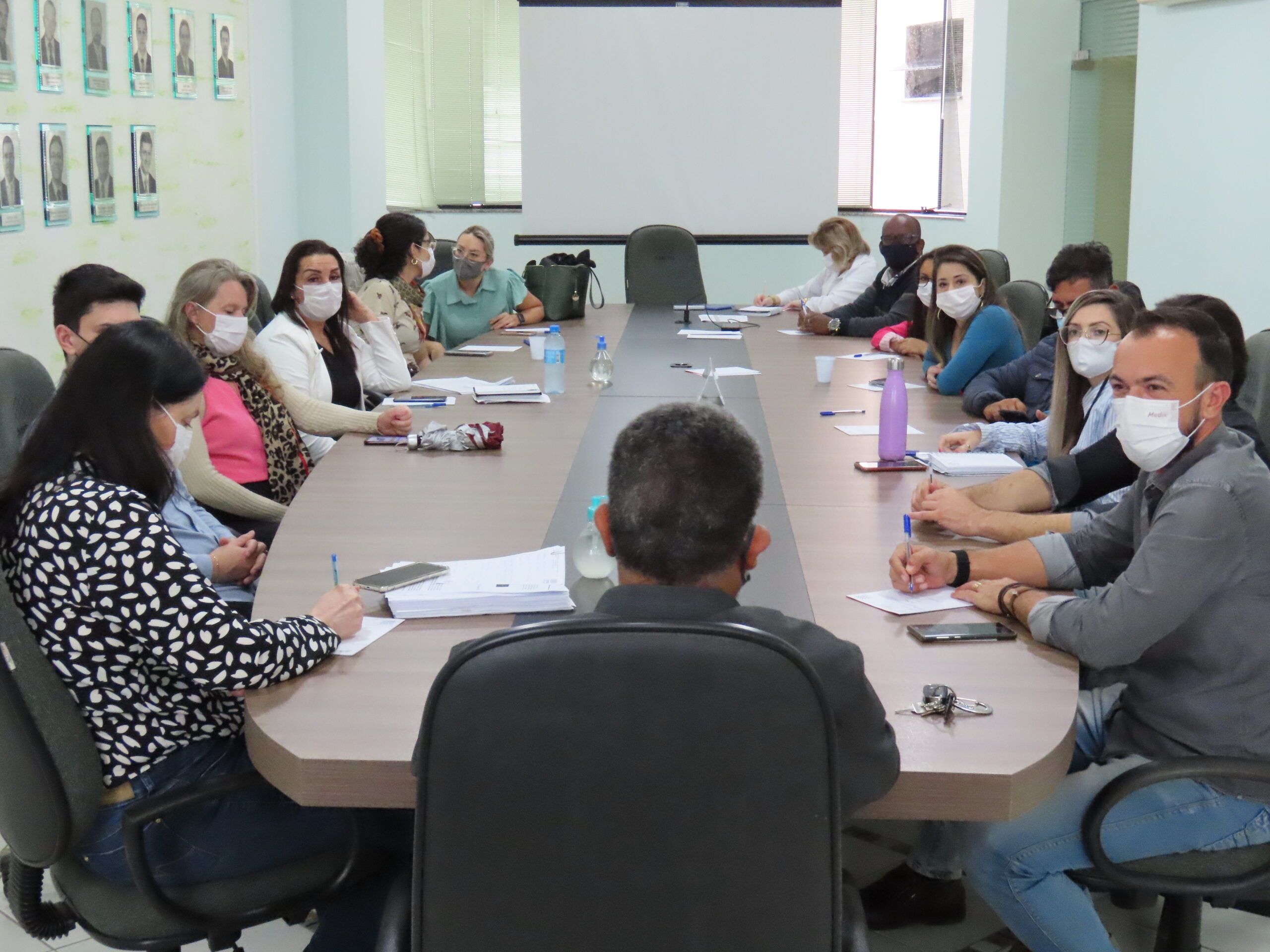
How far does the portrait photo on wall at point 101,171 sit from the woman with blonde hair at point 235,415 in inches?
72.3

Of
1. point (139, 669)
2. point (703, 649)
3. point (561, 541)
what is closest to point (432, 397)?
point (561, 541)

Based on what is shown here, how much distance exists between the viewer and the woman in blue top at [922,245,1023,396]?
3.89 meters

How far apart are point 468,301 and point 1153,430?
13.7 ft

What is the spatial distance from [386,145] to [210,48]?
7.66ft

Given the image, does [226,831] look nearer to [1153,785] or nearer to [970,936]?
[1153,785]

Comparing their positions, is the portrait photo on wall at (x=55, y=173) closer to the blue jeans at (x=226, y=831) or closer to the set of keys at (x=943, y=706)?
the blue jeans at (x=226, y=831)

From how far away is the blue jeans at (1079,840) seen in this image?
1646 mm

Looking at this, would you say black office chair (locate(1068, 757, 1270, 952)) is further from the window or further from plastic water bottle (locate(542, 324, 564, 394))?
the window

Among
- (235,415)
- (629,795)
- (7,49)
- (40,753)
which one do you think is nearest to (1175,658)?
(629,795)

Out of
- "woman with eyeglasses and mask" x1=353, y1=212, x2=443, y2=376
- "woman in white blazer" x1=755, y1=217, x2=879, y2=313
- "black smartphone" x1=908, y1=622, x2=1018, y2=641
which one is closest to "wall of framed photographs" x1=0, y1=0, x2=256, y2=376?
"woman with eyeglasses and mask" x1=353, y1=212, x2=443, y2=376

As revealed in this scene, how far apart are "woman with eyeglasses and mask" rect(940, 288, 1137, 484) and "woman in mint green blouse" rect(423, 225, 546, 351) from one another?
297 centimetres

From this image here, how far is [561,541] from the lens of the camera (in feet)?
7.49

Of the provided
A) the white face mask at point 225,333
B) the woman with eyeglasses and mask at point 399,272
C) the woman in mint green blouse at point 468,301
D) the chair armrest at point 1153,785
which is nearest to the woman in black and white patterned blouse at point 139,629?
the chair armrest at point 1153,785

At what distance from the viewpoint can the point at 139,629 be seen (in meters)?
1.54
